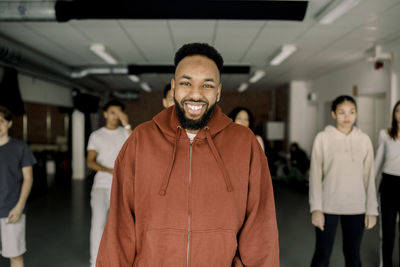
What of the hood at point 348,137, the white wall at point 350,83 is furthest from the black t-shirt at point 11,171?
the white wall at point 350,83

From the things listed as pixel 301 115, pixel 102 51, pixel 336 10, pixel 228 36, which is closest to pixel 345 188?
pixel 336 10

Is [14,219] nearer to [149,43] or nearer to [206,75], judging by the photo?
[206,75]

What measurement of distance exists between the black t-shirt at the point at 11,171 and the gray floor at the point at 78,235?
104 cm

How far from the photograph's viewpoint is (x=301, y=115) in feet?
29.9

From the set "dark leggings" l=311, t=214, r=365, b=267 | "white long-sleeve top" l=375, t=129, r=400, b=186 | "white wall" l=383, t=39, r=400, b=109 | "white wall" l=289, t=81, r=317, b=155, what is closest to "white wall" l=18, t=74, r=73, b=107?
"dark leggings" l=311, t=214, r=365, b=267

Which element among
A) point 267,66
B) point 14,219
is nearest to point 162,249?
point 14,219

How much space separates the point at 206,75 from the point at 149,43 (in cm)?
409

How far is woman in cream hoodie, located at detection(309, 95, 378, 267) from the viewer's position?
2.15 metres

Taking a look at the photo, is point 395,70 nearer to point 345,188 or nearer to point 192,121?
point 345,188

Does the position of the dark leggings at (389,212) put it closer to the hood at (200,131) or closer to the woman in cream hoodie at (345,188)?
the woman in cream hoodie at (345,188)

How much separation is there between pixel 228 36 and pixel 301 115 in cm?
559

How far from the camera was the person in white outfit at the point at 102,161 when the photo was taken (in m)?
2.64

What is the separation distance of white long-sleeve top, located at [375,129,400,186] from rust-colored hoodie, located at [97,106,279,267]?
2037mm

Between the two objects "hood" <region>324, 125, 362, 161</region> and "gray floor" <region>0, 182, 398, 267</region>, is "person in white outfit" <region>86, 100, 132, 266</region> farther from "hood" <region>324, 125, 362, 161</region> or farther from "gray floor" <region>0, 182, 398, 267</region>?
"hood" <region>324, 125, 362, 161</region>
